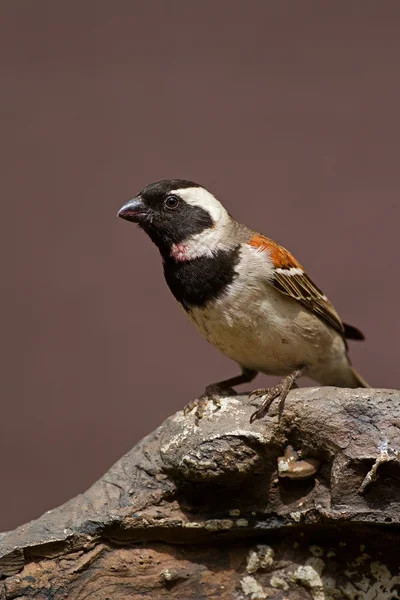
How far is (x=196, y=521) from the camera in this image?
109 inches

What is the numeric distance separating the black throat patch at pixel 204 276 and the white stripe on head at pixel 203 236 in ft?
0.08

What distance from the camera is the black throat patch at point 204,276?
3035mm

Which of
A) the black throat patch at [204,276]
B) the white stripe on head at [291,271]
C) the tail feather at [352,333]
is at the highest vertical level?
the black throat patch at [204,276]

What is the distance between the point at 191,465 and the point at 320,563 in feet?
1.86

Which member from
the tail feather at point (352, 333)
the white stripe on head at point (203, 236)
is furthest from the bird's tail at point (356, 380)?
the white stripe on head at point (203, 236)

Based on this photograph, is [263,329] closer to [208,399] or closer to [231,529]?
[208,399]

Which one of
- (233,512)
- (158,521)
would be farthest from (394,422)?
(158,521)

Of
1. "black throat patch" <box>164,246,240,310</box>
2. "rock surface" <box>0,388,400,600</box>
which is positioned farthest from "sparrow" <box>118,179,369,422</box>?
"rock surface" <box>0,388,400,600</box>

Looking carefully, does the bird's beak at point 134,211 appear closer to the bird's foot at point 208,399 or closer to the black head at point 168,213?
the black head at point 168,213

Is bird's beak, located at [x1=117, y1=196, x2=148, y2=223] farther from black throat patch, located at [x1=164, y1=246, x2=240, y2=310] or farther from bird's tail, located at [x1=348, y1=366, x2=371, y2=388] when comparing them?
bird's tail, located at [x1=348, y1=366, x2=371, y2=388]

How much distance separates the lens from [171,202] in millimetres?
3137

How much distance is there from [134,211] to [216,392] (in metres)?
0.83

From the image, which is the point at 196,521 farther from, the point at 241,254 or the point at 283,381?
the point at 241,254

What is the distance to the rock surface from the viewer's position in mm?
2656
